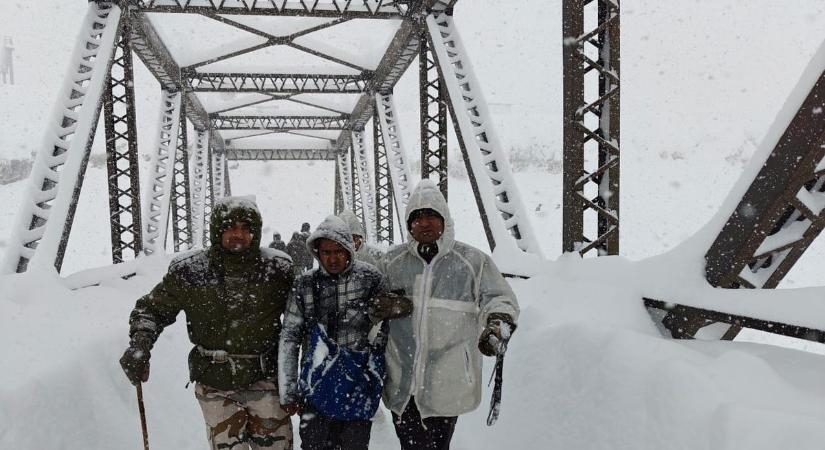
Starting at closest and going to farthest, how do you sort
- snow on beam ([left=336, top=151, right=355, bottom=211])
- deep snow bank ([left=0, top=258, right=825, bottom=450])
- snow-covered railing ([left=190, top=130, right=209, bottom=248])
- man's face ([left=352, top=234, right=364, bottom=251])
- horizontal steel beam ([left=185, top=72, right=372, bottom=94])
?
deep snow bank ([left=0, top=258, right=825, bottom=450])
man's face ([left=352, top=234, right=364, bottom=251])
horizontal steel beam ([left=185, top=72, right=372, bottom=94])
snow-covered railing ([left=190, top=130, right=209, bottom=248])
snow on beam ([left=336, top=151, right=355, bottom=211])

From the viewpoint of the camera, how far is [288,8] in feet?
34.0

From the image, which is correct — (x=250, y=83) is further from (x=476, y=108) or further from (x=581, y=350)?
(x=581, y=350)

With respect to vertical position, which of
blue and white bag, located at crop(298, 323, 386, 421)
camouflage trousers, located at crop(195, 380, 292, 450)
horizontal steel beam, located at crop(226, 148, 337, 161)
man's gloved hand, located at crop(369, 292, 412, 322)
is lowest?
camouflage trousers, located at crop(195, 380, 292, 450)

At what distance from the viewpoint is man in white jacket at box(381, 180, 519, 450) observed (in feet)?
9.08

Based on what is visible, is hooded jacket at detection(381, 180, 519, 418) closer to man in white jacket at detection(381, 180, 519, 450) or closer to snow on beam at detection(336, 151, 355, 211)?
man in white jacket at detection(381, 180, 519, 450)

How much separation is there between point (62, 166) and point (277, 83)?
9.74 m

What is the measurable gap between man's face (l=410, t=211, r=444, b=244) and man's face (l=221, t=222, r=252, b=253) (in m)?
0.80

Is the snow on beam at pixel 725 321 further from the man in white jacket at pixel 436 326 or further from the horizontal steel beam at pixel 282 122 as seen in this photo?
the horizontal steel beam at pixel 282 122

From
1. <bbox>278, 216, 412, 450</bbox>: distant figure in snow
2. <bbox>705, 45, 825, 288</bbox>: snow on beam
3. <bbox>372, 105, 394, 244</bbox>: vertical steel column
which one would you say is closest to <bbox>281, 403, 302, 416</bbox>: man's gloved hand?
<bbox>278, 216, 412, 450</bbox>: distant figure in snow

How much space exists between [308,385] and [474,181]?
5543mm

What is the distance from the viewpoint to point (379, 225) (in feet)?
63.0

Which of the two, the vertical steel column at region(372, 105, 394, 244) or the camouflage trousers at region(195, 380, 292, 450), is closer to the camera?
the camouflage trousers at region(195, 380, 292, 450)

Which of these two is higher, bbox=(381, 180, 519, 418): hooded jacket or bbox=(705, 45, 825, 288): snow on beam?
bbox=(705, 45, 825, 288): snow on beam

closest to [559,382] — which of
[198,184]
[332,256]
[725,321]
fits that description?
[725,321]
